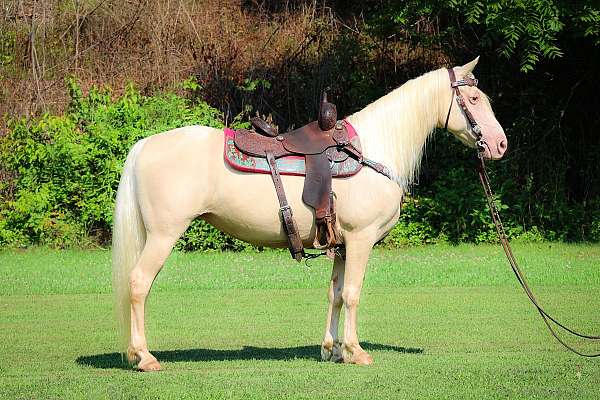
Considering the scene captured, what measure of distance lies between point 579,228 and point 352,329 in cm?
1175

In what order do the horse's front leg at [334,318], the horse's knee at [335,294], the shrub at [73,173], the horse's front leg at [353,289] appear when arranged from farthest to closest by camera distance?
the shrub at [73,173] < the horse's knee at [335,294] < the horse's front leg at [334,318] < the horse's front leg at [353,289]

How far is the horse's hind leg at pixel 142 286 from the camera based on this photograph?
7.62 meters

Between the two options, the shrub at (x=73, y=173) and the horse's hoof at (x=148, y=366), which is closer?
the horse's hoof at (x=148, y=366)

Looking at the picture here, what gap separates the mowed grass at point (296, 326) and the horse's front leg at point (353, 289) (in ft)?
0.69

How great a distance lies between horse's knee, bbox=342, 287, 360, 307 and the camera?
313 inches

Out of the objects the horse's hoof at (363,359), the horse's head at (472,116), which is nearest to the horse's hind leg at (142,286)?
the horse's hoof at (363,359)

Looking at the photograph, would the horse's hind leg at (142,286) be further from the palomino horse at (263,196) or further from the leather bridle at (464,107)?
the leather bridle at (464,107)

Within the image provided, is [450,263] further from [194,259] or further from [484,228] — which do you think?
[194,259]

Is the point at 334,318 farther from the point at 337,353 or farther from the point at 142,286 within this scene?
the point at 142,286

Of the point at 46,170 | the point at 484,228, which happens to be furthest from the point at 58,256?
the point at 484,228

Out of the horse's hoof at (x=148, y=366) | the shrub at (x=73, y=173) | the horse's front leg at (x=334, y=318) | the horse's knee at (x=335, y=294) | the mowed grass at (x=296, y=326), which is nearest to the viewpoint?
the mowed grass at (x=296, y=326)

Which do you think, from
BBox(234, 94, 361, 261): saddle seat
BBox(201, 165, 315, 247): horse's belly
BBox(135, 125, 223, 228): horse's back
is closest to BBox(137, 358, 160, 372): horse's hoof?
BBox(135, 125, 223, 228): horse's back

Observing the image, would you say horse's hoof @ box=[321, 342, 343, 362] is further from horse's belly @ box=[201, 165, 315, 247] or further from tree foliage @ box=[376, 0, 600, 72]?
tree foliage @ box=[376, 0, 600, 72]

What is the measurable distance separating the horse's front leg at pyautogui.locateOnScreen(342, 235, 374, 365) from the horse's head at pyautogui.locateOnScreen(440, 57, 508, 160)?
A: 1238mm
